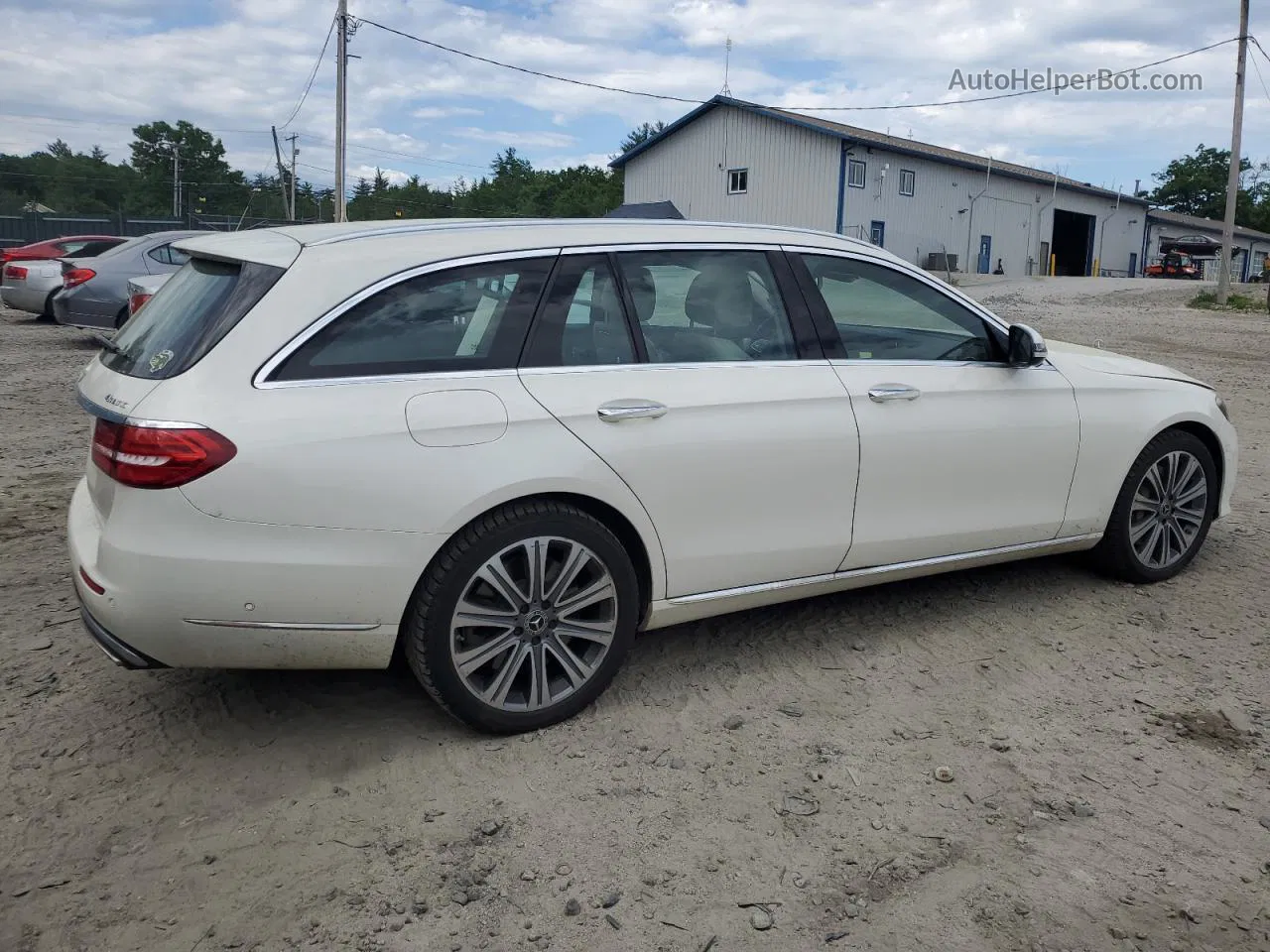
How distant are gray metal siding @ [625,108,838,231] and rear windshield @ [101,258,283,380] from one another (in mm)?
34562

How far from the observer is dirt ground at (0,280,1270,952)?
8.60 feet

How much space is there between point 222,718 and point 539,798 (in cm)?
122

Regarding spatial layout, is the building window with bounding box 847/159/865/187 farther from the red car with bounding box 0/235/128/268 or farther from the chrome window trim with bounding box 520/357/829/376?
the chrome window trim with bounding box 520/357/829/376

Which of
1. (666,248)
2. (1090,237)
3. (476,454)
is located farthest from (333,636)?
(1090,237)

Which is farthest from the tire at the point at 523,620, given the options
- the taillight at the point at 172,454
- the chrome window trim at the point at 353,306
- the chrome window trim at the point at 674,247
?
the chrome window trim at the point at 674,247

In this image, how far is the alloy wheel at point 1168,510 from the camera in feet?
16.3

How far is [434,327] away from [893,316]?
6.57ft

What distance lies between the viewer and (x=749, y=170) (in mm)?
40188

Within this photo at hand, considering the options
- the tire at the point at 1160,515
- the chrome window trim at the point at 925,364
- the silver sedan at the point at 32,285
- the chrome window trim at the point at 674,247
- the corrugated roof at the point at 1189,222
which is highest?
the corrugated roof at the point at 1189,222

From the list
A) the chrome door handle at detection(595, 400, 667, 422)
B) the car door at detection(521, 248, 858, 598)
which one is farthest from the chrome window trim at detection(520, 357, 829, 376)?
the chrome door handle at detection(595, 400, 667, 422)

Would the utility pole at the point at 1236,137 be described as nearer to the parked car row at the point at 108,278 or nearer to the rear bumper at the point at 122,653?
the parked car row at the point at 108,278

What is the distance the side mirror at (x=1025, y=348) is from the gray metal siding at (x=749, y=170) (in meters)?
33.1

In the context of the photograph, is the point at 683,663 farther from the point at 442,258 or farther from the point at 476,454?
the point at 442,258

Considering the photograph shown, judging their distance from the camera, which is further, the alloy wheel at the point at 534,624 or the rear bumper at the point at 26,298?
the rear bumper at the point at 26,298
